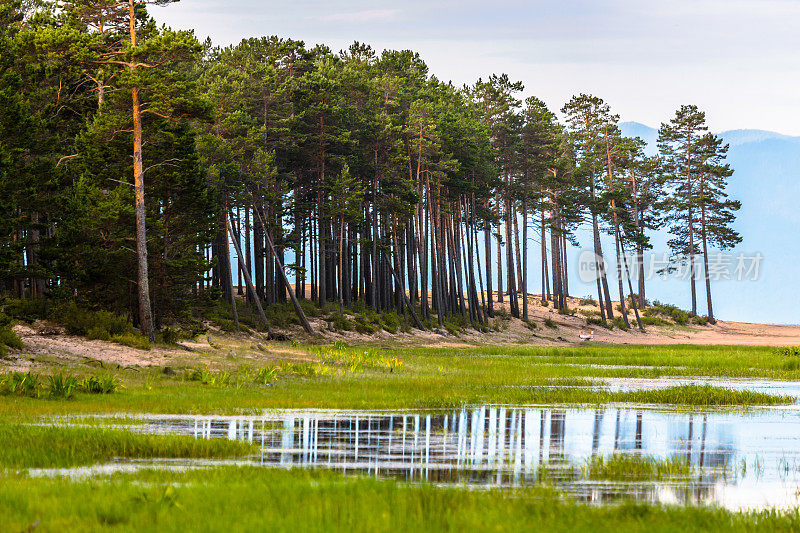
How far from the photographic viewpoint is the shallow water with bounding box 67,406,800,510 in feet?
32.7

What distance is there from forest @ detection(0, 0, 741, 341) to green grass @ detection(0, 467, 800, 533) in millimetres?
23404

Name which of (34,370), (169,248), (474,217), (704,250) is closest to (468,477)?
(34,370)

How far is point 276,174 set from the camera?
52406mm

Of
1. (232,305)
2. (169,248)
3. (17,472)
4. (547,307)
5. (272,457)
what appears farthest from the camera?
(547,307)

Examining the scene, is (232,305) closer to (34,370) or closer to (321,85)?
(321,85)

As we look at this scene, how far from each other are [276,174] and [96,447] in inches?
1643

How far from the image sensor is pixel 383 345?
1982 inches

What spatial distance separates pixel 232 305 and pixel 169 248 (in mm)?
9676

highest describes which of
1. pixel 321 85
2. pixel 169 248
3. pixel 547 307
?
pixel 321 85

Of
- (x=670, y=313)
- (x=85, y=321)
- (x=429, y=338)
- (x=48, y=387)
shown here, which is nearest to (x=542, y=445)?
(x=48, y=387)

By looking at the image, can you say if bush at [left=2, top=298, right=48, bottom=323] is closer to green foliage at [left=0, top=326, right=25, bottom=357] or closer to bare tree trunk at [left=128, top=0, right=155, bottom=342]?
bare tree trunk at [left=128, top=0, right=155, bottom=342]

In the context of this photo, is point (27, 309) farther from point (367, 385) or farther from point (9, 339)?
point (367, 385)

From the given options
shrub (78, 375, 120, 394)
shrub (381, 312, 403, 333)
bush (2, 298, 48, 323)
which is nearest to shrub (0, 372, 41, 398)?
shrub (78, 375, 120, 394)

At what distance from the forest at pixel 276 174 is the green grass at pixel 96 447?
758 inches
